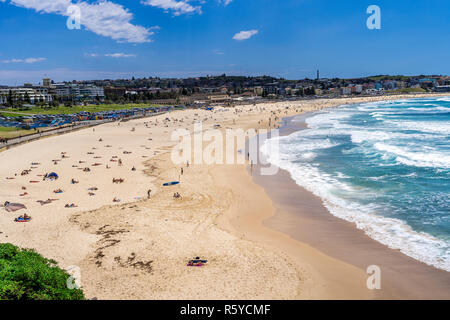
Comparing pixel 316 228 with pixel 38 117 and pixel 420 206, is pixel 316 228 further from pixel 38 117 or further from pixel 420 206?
pixel 38 117

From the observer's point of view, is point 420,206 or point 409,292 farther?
point 420,206

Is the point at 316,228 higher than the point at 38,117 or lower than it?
lower

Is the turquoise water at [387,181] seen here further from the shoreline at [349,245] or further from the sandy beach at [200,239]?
the sandy beach at [200,239]

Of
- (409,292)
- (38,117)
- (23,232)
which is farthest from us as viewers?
(38,117)

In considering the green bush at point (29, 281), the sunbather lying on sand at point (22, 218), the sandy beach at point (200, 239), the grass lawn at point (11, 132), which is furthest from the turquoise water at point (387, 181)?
the grass lawn at point (11, 132)

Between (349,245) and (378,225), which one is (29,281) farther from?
(378,225)

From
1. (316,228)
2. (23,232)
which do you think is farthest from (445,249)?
(23,232)
